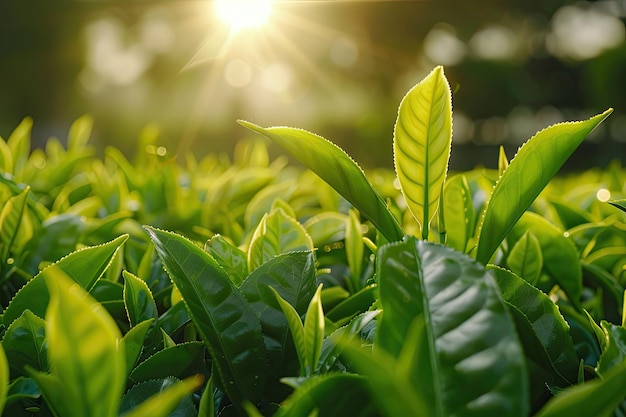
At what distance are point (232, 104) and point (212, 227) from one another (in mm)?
30154

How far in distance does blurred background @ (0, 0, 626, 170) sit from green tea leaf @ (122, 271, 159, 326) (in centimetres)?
2522

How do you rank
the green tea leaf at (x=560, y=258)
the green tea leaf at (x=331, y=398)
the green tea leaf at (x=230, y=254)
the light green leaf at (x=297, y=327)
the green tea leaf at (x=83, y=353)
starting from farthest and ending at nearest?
the green tea leaf at (x=560, y=258), the green tea leaf at (x=230, y=254), the light green leaf at (x=297, y=327), the green tea leaf at (x=331, y=398), the green tea leaf at (x=83, y=353)

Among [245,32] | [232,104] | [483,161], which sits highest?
[245,32]

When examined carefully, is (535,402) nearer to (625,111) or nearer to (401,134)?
(401,134)

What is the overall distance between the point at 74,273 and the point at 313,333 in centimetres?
39

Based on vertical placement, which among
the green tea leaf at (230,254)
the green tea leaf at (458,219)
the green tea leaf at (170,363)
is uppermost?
the green tea leaf at (458,219)

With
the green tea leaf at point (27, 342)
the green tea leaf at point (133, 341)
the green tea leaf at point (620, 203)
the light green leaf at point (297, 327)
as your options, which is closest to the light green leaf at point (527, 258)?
the green tea leaf at point (620, 203)

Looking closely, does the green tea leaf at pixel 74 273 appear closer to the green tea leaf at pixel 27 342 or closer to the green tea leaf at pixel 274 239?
the green tea leaf at pixel 27 342

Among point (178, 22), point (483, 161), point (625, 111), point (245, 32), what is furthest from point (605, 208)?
point (178, 22)

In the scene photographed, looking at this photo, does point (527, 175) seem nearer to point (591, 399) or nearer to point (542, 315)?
point (542, 315)

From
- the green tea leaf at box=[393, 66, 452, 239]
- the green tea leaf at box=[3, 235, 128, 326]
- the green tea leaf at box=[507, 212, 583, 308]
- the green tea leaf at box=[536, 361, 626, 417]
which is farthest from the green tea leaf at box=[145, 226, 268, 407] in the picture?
the green tea leaf at box=[507, 212, 583, 308]

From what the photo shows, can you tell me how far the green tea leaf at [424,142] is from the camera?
82 cm

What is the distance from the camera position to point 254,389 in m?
0.80

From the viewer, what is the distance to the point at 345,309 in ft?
3.39
